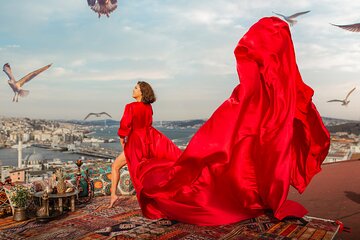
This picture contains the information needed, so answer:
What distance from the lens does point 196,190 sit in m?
3.57

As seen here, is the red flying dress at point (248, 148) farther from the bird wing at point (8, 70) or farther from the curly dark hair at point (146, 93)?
the bird wing at point (8, 70)

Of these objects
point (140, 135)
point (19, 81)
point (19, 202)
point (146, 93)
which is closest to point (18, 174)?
point (19, 202)

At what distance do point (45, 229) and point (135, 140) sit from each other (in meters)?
1.38

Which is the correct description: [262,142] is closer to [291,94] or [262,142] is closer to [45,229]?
[291,94]

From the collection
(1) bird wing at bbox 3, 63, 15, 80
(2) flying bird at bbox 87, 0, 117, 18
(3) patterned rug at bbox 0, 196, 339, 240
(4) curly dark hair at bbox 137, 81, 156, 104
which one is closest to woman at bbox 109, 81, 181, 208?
(4) curly dark hair at bbox 137, 81, 156, 104

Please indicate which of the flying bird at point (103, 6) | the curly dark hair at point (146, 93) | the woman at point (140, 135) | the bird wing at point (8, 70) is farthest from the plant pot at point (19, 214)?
the bird wing at point (8, 70)

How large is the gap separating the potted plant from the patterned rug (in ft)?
0.34

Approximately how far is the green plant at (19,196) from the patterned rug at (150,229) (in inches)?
8.5

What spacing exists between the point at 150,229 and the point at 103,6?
28.3ft

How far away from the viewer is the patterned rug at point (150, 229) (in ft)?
11.1

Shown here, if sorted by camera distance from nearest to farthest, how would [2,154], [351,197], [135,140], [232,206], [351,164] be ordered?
[232,206]
[135,140]
[351,197]
[351,164]
[2,154]

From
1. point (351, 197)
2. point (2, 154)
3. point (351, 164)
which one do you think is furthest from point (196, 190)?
point (2, 154)

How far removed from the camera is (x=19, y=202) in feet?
13.3

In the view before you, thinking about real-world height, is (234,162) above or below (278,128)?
below
